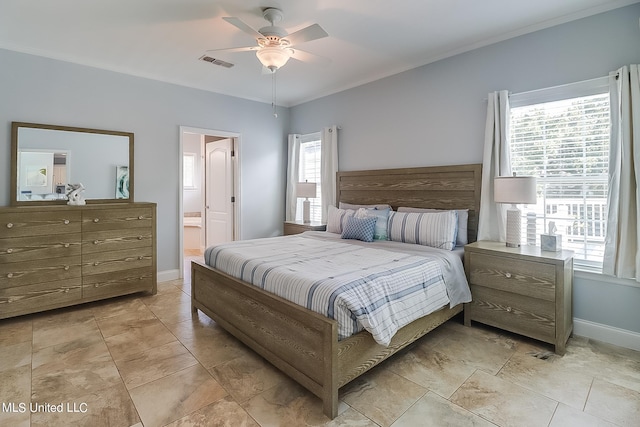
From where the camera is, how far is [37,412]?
180 centimetres

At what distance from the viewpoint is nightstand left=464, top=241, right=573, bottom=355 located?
97.0 inches

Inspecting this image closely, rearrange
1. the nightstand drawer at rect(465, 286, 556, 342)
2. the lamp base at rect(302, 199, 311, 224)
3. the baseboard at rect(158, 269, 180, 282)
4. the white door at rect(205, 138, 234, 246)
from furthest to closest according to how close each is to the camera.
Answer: the white door at rect(205, 138, 234, 246) → the lamp base at rect(302, 199, 311, 224) → the baseboard at rect(158, 269, 180, 282) → the nightstand drawer at rect(465, 286, 556, 342)

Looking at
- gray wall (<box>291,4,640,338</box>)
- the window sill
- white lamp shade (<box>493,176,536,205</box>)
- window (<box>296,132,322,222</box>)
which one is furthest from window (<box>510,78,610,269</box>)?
window (<box>296,132,322,222</box>)

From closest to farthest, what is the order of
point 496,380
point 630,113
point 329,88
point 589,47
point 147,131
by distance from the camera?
1. point 496,380
2. point 630,113
3. point 589,47
4. point 147,131
5. point 329,88

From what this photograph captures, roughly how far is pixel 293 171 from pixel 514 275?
11.9 feet

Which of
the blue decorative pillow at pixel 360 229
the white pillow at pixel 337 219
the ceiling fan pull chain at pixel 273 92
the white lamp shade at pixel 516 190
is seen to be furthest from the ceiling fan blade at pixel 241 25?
the white lamp shade at pixel 516 190

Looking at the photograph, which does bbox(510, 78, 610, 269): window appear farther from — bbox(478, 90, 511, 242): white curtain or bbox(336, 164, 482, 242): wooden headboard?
bbox(336, 164, 482, 242): wooden headboard

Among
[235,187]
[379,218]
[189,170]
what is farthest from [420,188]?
[189,170]

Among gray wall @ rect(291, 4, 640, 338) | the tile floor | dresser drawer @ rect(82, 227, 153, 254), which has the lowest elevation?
the tile floor

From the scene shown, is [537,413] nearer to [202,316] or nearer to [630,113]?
[630,113]

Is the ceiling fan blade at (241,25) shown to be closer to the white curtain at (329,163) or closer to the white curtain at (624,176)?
the white curtain at (329,163)

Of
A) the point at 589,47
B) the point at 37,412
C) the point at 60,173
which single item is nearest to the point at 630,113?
the point at 589,47

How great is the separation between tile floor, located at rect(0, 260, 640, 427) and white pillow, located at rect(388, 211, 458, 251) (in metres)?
0.81

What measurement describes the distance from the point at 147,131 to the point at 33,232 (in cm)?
171
